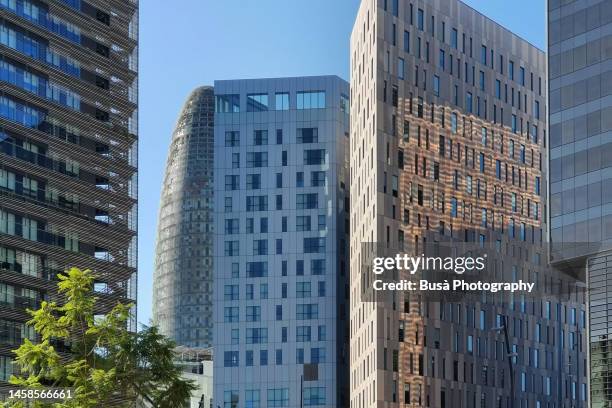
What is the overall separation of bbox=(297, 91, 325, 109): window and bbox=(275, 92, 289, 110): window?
1.70 metres

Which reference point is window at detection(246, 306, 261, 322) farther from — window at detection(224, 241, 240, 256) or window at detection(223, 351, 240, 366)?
window at detection(224, 241, 240, 256)

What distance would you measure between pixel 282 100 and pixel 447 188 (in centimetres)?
5019

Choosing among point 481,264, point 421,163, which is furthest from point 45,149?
point 481,264

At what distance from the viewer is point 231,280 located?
174 m

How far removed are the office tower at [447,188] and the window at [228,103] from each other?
36706 millimetres

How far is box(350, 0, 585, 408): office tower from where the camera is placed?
126000mm

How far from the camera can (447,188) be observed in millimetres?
134250

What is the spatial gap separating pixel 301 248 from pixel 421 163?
4388 cm

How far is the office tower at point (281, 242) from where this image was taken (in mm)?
168750

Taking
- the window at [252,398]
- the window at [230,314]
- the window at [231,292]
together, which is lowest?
the window at [252,398]

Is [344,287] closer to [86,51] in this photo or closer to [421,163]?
[421,163]

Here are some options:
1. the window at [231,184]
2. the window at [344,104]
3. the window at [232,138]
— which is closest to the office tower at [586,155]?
the window at [231,184]

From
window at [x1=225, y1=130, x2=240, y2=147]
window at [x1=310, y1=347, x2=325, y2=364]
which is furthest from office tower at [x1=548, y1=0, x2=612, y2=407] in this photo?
window at [x1=225, y1=130, x2=240, y2=147]

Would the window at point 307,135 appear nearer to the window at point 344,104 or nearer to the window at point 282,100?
the window at point 282,100
